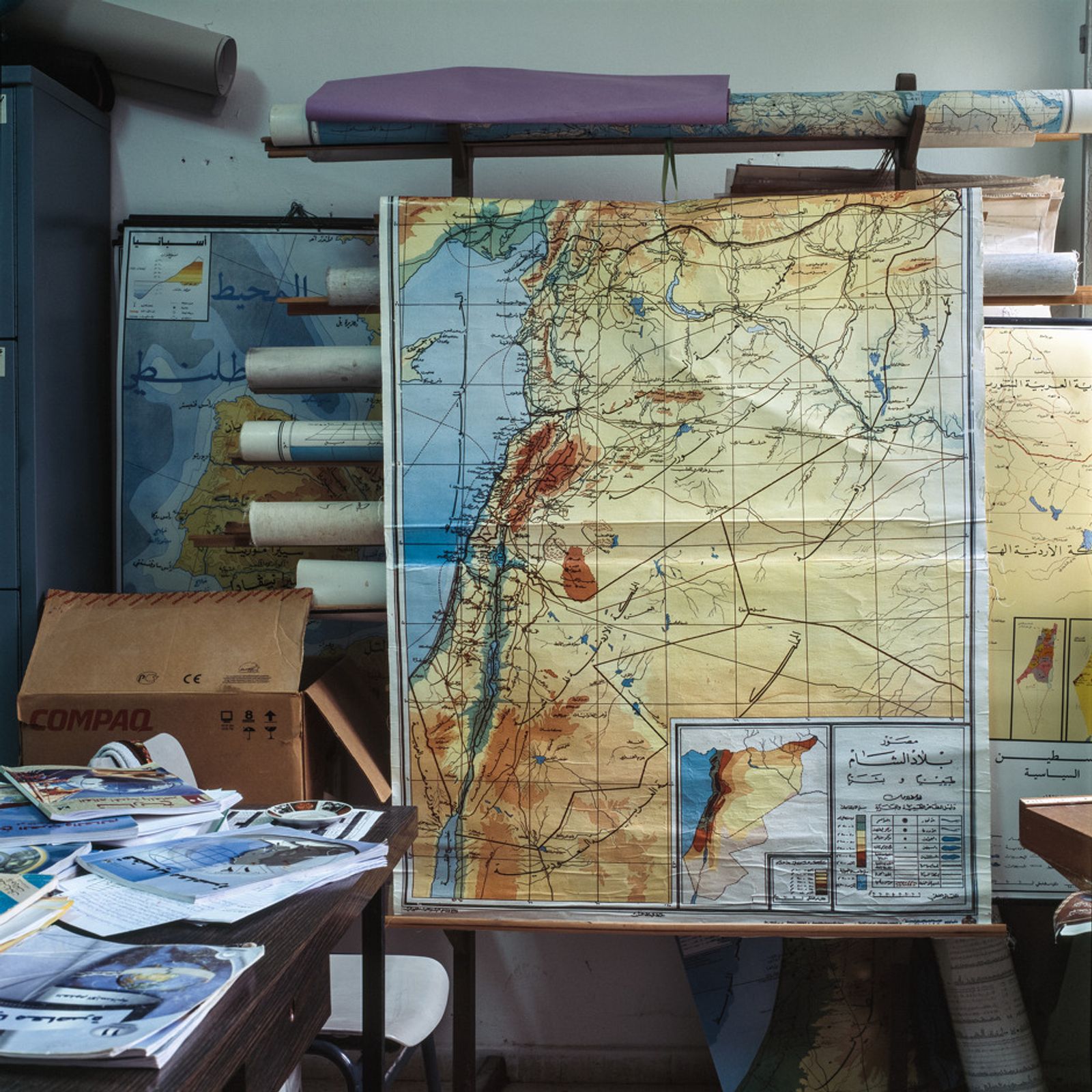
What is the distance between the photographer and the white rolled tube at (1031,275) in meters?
1.95

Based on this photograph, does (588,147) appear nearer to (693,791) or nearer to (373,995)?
(693,791)

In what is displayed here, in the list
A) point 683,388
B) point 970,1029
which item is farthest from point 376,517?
point 970,1029

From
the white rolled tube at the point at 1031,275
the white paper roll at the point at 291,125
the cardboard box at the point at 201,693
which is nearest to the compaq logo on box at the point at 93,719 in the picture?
the cardboard box at the point at 201,693

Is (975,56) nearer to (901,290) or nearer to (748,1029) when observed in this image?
(901,290)

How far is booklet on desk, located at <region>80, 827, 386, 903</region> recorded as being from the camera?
1.05m

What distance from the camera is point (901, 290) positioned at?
1.92m

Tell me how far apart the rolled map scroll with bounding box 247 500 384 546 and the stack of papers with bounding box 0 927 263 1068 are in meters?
1.21

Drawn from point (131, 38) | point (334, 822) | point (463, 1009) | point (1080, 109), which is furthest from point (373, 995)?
point (131, 38)

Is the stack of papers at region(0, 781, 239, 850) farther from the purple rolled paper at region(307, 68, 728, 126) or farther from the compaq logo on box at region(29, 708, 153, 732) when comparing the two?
the purple rolled paper at region(307, 68, 728, 126)

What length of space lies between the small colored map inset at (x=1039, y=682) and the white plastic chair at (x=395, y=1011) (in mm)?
1296

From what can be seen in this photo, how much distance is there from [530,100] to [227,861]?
150 centimetres

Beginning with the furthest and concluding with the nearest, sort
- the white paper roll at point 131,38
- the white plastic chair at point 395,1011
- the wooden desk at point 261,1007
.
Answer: the white paper roll at point 131,38 < the white plastic chair at point 395,1011 < the wooden desk at point 261,1007

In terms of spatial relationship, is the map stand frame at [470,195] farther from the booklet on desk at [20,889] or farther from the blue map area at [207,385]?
the booklet on desk at [20,889]

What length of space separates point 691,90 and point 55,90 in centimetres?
143
